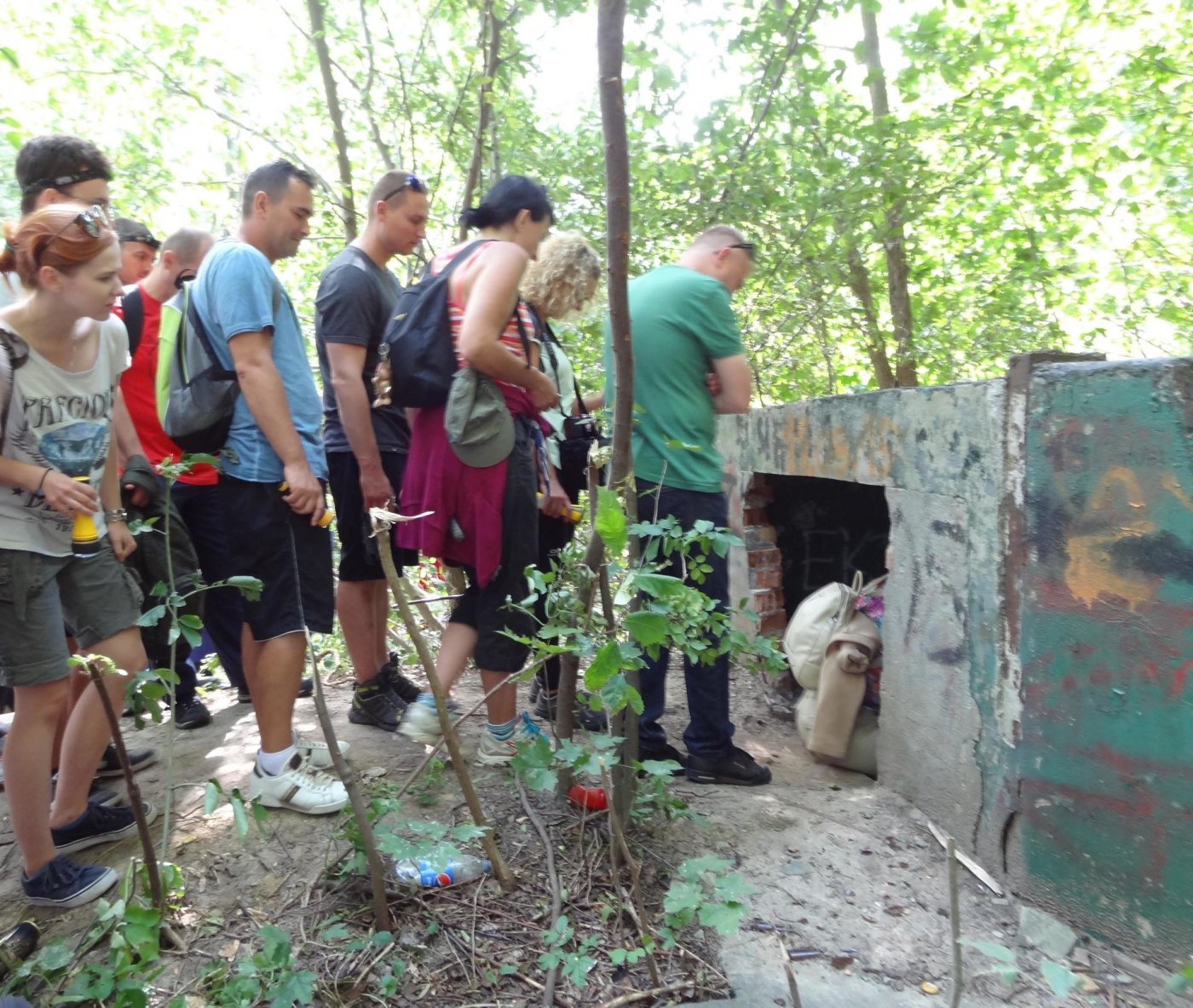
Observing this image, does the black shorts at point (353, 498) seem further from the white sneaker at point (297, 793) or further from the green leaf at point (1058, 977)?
the green leaf at point (1058, 977)

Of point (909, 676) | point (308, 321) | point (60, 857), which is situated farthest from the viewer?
point (308, 321)

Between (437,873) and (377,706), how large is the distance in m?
1.09

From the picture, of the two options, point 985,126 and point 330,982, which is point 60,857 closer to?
point 330,982

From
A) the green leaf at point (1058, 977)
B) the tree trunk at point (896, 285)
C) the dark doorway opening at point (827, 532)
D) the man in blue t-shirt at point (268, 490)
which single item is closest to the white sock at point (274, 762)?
the man in blue t-shirt at point (268, 490)

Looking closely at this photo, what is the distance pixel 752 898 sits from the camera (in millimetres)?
2379

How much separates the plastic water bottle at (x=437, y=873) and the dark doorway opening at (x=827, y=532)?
2.83 meters

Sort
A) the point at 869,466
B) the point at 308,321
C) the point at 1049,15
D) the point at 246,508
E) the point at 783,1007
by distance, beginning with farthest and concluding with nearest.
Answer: the point at 1049,15
the point at 308,321
the point at 869,466
the point at 246,508
the point at 783,1007

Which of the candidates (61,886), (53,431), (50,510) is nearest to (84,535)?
(50,510)

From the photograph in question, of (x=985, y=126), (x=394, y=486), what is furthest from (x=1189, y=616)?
(x=985, y=126)

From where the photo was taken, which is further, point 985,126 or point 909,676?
point 985,126

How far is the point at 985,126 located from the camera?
19.8 ft

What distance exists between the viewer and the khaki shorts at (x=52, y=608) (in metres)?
2.04

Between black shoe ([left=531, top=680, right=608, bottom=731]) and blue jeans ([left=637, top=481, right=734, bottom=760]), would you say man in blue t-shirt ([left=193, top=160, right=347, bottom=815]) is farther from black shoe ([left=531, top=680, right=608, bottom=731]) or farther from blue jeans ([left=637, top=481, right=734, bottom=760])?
blue jeans ([left=637, top=481, right=734, bottom=760])

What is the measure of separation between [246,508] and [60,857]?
3.14 ft
